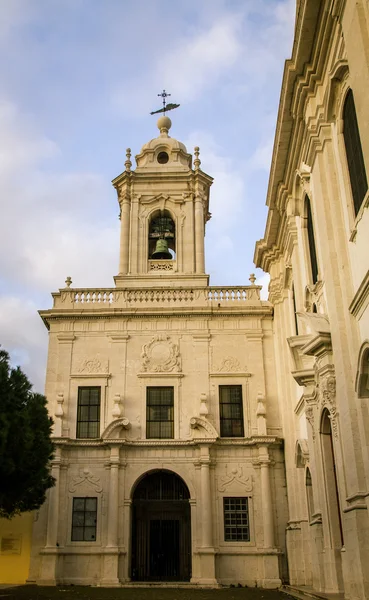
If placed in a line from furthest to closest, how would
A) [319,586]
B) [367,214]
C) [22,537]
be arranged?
[22,537] < [319,586] < [367,214]

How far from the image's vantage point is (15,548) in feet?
71.6

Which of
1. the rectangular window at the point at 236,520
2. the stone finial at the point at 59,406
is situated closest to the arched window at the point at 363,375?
the rectangular window at the point at 236,520

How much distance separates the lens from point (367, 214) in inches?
452

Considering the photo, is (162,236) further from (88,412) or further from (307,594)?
(307,594)

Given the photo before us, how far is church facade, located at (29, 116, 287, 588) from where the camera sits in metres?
21.5

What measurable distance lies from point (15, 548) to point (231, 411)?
27.9 ft

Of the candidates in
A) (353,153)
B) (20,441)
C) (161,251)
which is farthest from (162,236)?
(353,153)

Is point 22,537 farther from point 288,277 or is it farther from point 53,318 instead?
point 288,277

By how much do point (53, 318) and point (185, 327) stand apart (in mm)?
4940

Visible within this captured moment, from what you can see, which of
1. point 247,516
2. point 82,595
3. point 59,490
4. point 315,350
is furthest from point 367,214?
point 59,490

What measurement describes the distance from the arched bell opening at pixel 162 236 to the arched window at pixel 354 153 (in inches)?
574

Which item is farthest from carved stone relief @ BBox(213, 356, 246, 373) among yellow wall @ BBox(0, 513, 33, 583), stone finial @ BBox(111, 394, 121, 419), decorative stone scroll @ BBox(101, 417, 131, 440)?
yellow wall @ BBox(0, 513, 33, 583)

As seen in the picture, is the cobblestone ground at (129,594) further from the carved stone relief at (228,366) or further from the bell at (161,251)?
the bell at (161,251)

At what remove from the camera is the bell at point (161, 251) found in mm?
27094
